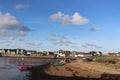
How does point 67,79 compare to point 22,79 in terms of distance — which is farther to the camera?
point 22,79

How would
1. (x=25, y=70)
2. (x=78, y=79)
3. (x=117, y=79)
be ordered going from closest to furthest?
(x=117, y=79)
(x=78, y=79)
(x=25, y=70)

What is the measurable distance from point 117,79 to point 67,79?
7.70 m

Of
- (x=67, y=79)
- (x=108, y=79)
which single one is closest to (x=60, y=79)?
(x=67, y=79)

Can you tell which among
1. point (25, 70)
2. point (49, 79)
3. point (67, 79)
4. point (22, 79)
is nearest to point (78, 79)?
point (67, 79)

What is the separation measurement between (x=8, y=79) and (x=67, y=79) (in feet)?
52.2

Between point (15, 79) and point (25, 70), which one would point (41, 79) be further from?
point (25, 70)

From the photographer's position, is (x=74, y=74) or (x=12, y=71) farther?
(x=12, y=71)

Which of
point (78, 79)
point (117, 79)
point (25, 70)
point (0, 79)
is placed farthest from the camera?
point (25, 70)

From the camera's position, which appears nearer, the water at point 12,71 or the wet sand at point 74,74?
the wet sand at point 74,74

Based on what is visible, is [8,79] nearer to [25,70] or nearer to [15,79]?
[15,79]

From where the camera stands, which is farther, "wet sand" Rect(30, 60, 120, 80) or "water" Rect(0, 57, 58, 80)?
"water" Rect(0, 57, 58, 80)

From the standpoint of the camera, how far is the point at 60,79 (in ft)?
140

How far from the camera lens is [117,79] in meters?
40.8

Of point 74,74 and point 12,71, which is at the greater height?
point 12,71
